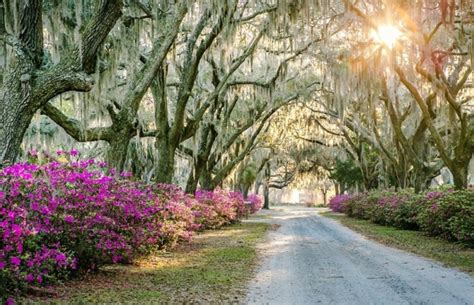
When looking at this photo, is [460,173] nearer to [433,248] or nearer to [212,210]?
[433,248]

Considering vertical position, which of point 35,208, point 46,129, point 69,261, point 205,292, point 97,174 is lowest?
point 205,292

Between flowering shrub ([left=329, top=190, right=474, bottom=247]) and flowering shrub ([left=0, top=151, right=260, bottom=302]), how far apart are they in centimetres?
667

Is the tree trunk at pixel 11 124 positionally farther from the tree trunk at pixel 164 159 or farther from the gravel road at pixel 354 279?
the tree trunk at pixel 164 159

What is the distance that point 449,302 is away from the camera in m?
5.68

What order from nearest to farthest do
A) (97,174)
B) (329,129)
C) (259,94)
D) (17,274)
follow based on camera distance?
(17,274) < (97,174) < (259,94) < (329,129)

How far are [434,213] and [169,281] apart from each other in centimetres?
849

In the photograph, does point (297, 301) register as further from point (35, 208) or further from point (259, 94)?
point (259, 94)

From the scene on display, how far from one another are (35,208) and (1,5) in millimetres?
3587

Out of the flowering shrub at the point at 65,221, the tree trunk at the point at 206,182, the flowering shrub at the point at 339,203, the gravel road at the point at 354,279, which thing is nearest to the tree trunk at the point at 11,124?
the flowering shrub at the point at 65,221

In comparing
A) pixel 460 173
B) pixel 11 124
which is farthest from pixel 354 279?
pixel 460 173

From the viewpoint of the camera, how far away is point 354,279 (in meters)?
7.21

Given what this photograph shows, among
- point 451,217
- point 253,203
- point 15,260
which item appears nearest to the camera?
point 15,260

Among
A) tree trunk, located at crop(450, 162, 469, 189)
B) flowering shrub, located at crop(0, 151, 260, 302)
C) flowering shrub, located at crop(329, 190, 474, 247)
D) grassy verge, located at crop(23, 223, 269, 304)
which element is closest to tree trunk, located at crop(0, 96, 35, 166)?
flowering shrub, located at crop(0, 151, 260, 302)

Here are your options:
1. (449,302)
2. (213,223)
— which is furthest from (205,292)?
(213,223)
